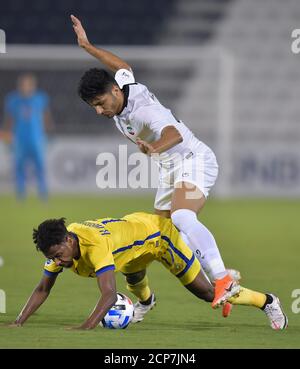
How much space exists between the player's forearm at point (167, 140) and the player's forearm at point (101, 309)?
1.15 m

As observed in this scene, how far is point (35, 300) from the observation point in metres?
6.85

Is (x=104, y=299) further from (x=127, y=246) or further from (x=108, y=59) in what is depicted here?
(x=108, y=59)

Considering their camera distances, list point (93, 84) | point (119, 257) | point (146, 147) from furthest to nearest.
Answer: point (93, 84), point (119, 257), point (146, 147)

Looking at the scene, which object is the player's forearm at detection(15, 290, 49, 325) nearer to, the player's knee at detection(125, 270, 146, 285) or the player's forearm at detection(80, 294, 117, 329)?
the player's forearm at detection(80, 294, 117, 329)

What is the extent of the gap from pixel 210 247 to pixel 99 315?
3.51 ft

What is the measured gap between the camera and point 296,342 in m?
6.43

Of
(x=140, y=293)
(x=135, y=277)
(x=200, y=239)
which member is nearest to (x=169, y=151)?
(x=200, y=239)

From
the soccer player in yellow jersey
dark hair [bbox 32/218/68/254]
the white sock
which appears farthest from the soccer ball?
dark hair [bbox 32/218/68/254]

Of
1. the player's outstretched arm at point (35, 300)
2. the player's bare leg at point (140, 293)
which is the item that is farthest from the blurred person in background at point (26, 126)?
the player's outstretched arm at point (35, 300)

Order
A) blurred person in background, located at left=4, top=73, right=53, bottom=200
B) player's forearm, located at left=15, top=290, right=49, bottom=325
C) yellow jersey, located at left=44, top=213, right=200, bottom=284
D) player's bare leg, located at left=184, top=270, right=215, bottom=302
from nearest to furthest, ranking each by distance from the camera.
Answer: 1. yellow jersey, located at left=44, top=213, right=200, bottom=284
2. player's forearm, located at left=15, top=290, right=49, bottom=325
3. player's bare leg, located at left=184, top=270, right=215, bottom=302
4. blurred person in background, located at left=4, top=73, right=53, bottom=200

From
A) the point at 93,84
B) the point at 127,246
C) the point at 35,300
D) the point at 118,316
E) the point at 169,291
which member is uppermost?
the point at 93,84

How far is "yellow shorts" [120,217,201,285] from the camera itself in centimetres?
719

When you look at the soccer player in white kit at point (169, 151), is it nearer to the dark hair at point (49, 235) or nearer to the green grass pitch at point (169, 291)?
the green grass pitch at point (169, 291)

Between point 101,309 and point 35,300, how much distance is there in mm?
610
